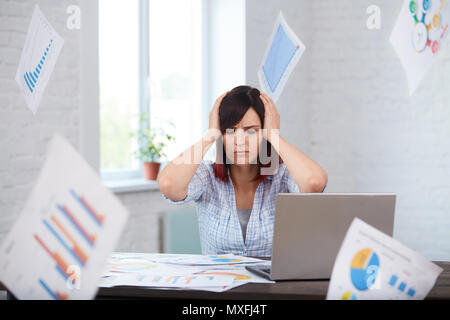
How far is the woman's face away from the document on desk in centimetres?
113

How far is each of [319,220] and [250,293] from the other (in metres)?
0.26

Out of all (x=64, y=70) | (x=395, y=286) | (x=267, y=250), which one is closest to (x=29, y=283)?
(x=395, y=286)

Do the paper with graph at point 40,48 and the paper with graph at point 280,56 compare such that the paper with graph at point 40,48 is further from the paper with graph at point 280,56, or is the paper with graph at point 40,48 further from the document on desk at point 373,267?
the document on desk at point 373,267

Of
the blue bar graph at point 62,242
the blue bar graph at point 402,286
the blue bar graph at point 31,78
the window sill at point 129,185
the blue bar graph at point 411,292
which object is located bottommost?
the blue bar graph at point 411,292

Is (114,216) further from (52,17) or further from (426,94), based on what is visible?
(426,94)

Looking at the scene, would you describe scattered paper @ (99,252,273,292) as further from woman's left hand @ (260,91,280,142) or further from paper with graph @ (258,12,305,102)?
paper with graph @ (258,12,305,102)

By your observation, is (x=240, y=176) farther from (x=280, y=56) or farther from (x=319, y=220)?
(x=319, y=220)

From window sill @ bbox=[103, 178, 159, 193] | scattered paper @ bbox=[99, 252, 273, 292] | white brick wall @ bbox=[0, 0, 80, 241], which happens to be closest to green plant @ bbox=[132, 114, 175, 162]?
Answer: window sill @ bbox=[103, 178, 159, 193]

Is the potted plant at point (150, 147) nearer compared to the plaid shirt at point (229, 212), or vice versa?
the plaid shirt at point (229, 212)

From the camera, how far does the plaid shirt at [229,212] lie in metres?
2.07

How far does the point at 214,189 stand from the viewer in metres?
2.20

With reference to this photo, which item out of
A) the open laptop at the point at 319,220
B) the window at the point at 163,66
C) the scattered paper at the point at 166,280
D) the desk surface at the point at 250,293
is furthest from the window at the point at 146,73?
the open laptop at the point at 319,220

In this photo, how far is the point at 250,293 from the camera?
137 centimetres

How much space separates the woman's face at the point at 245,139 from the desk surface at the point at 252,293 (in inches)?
32.1
